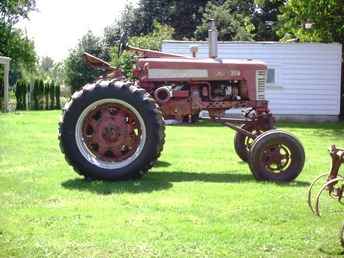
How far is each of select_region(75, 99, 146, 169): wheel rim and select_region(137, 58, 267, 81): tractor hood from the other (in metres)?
0.96

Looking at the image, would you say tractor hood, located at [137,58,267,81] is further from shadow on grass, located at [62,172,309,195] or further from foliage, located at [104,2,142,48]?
foliage, located at [104,2,142,48]

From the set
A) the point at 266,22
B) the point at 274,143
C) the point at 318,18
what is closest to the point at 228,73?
the point at 274,143

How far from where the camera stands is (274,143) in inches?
343

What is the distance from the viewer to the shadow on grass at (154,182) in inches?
310

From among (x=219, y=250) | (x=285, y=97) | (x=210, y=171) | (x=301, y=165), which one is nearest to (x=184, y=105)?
(x=210, y=171)

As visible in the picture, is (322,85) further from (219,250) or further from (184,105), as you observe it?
Answer: (219,250)

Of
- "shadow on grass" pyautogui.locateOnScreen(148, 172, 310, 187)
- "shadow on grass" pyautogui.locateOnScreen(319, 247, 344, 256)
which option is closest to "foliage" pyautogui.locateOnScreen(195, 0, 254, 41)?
"shadow on grass" pyautogui.locateOnScreen(148, 172, 310, 187)

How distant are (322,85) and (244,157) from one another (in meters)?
13.5

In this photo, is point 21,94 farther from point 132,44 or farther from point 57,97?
point 132,44

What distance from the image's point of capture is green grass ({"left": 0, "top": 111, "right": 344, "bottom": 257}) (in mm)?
5238

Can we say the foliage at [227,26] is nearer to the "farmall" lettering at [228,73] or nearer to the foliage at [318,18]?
the foliage at [318,18]

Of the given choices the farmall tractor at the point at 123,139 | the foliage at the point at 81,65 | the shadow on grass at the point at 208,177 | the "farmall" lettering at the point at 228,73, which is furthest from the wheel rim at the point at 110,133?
the foliage at the point at 81,65

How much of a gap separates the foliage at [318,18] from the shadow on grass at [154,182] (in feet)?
49.2

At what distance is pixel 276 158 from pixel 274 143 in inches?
8.1
